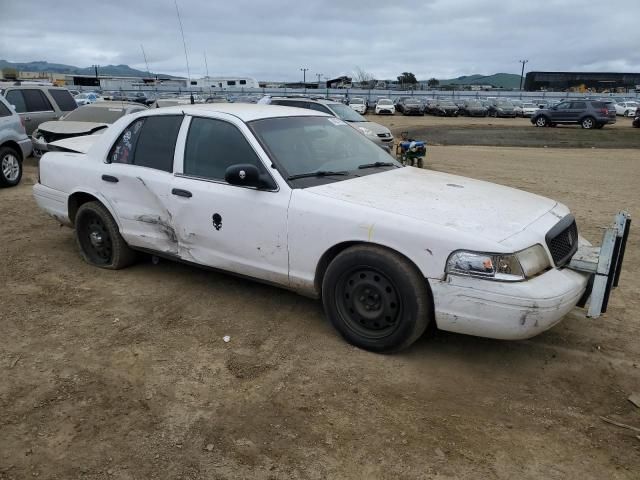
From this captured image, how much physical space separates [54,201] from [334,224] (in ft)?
11.1

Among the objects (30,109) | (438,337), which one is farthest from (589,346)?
(30,109)

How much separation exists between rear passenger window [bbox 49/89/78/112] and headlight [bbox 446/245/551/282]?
40.9ft

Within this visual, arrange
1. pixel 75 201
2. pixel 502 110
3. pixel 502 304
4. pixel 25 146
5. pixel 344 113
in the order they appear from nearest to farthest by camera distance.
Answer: pixel 502 304
pixel 75 201
pixel 25 146
pixel 344 113
pixel 502 110

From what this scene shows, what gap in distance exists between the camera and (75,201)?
5.32 metres

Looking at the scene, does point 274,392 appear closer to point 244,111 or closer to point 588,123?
point 244,111

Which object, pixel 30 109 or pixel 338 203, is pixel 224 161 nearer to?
pixel 338 203

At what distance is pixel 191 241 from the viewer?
4.39 metres

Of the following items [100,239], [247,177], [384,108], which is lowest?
[100,239]

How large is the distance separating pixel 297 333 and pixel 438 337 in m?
1.05

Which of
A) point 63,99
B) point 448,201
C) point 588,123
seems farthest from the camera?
point 588,123

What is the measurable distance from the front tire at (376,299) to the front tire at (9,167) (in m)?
7.92

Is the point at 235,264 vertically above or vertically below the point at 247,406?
above

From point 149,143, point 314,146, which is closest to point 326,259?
point 314,146

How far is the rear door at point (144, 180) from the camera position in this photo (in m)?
4.52
